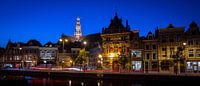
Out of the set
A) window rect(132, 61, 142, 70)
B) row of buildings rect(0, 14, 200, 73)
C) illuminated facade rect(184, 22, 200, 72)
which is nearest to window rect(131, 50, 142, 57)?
row of buildings rect(0, 14, 200, 73)

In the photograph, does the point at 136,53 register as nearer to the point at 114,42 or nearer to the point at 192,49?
the point at 114,42

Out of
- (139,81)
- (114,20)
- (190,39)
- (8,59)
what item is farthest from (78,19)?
(139,81)

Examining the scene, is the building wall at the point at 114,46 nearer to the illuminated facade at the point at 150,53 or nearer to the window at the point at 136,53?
the window at the point at 136,53

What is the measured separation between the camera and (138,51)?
8262cm

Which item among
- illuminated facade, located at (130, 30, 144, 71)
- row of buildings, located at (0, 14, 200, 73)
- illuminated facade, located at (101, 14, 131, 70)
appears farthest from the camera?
illuminated facade, located at (101, 14, 131, 70)

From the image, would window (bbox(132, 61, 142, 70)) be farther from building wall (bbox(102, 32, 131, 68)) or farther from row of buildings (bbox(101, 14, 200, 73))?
building wall (bbox(102, 32, 131, 68))

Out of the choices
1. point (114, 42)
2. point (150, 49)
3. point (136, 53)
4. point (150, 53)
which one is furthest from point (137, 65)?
point (114, 42)

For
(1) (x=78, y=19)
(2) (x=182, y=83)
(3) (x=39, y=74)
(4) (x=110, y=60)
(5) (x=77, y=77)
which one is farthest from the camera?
(1) (x=78, y=19)

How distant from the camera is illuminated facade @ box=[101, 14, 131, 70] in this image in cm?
8531

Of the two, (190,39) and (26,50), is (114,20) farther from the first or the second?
(26,50)

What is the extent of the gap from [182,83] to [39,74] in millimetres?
38277

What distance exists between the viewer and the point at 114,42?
3433 inches

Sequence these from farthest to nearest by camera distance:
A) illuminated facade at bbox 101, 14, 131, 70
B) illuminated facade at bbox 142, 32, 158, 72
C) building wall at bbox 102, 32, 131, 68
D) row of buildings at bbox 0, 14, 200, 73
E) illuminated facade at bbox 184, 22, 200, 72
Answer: illuminated facade at bbox 101, 14, 131, 70
building wall at bbox 102, 32, 131, 68
illuminated facade at bbox 142, 32, 158, 72
row of buildings at bbox 0, 14, 200, 73
illuminated facade at bbox 184, 22, 200, 72

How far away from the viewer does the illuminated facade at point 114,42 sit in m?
85.3
